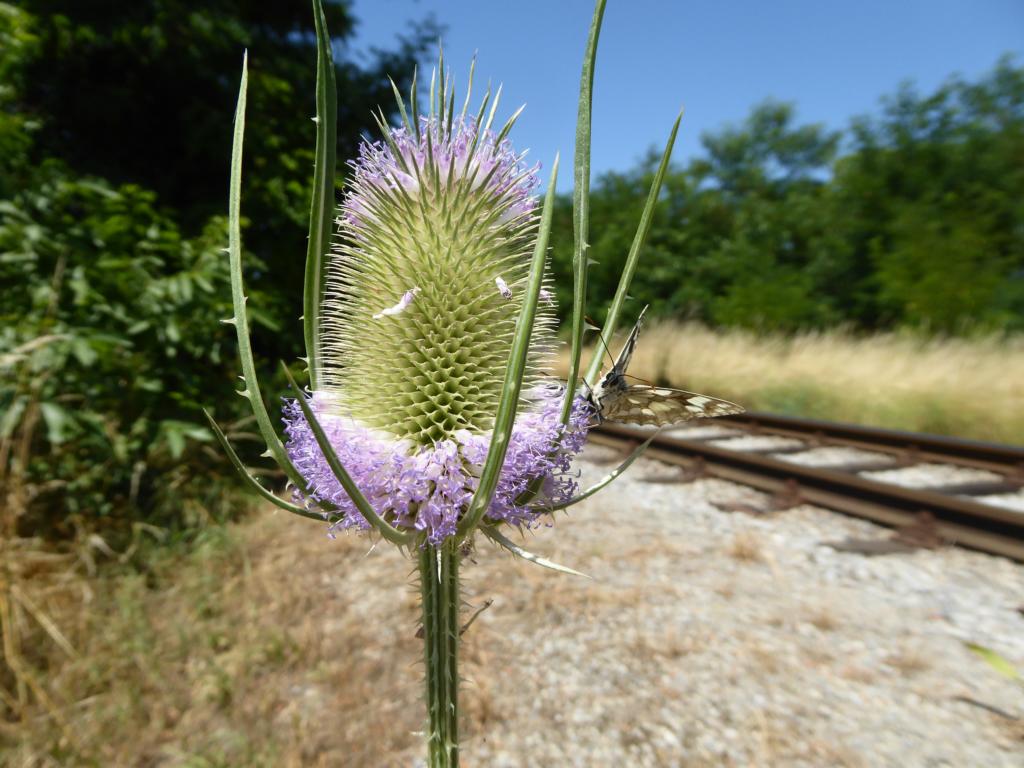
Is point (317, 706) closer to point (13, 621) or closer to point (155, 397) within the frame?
point (13, 621)

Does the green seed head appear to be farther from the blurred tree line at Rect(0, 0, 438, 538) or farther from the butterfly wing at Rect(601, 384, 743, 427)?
the blurred tree line at Rect(0, 0, 438, 538)

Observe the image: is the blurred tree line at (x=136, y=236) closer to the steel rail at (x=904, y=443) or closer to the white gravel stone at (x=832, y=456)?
the steel rail at (x=904, y=443)

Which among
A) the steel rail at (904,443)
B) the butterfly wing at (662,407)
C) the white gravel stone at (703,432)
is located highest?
the butterfly wing at (662,407)

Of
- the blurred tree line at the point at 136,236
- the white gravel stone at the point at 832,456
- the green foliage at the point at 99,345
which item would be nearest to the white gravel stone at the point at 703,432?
the white gravel stone at the point at 832,456

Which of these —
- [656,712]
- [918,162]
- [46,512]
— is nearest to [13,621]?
[46,512]

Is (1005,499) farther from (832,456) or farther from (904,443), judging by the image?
(832,456)

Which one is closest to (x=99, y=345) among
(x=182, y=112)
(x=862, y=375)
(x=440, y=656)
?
Result: (x=440, y=656)
